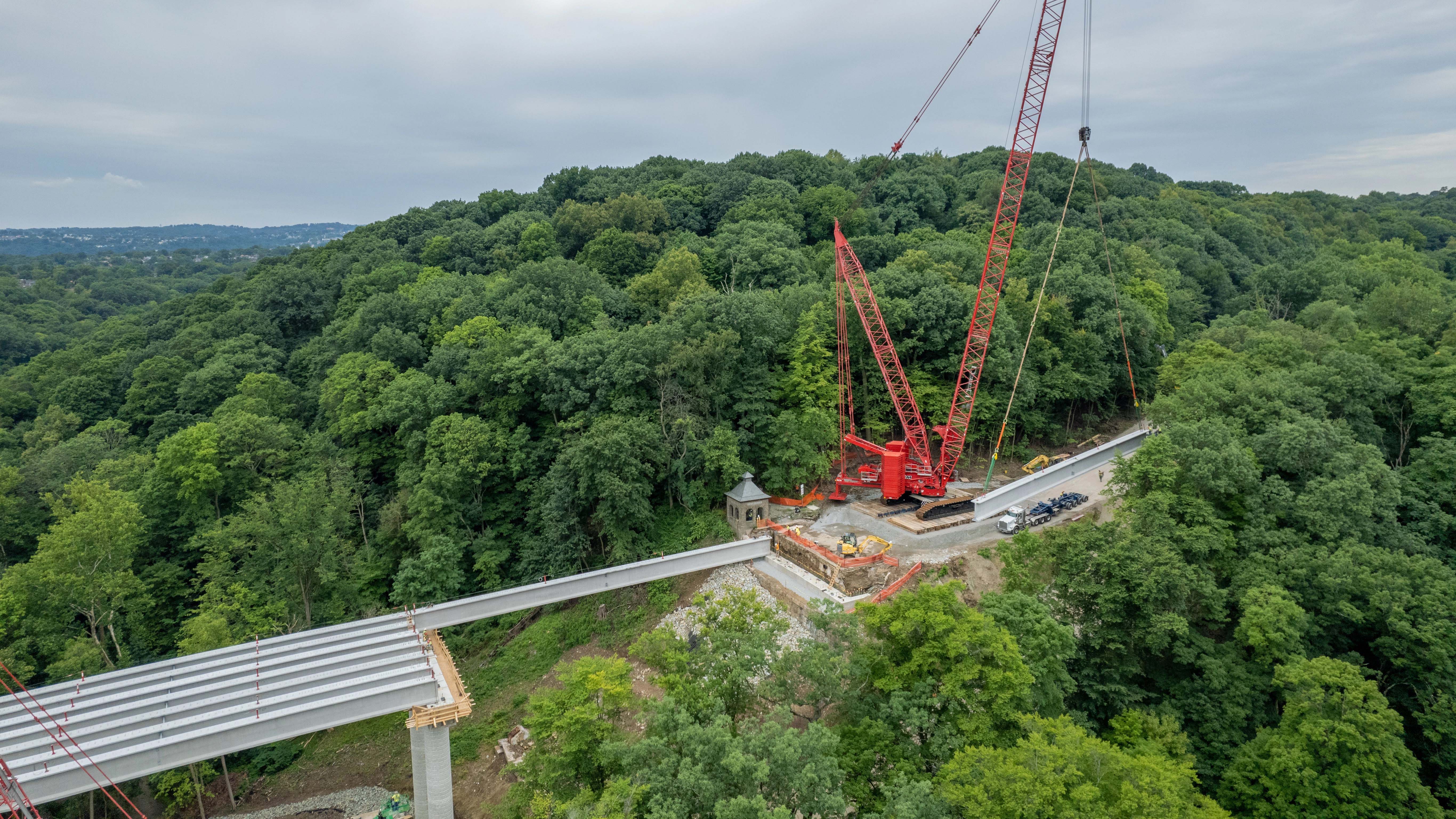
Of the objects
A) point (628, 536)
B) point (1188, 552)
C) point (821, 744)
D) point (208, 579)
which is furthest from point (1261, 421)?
point (208, 579)

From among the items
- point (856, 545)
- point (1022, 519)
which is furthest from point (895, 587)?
point (1022, 519)

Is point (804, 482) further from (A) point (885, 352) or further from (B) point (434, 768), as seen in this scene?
(B) point (434, 768)

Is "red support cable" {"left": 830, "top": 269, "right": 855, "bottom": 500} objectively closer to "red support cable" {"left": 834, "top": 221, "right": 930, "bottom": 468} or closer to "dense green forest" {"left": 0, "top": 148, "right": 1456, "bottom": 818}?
"red support cable" {"left": 834, "top": 221, "right": 930, "bottom": 468}

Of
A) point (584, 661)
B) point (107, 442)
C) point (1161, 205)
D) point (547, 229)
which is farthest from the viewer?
point (1161, 205)

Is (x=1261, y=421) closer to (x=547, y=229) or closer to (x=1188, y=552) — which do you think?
(x=1188, y=552)

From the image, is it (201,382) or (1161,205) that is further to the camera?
(1161,205)

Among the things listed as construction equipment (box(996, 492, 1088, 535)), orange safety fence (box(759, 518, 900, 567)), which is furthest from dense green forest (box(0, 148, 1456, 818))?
orange safety fence (box(759, 518, 900, 567))

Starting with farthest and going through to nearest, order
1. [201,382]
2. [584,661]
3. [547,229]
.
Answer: [547,229], [201,382], [584,661]
